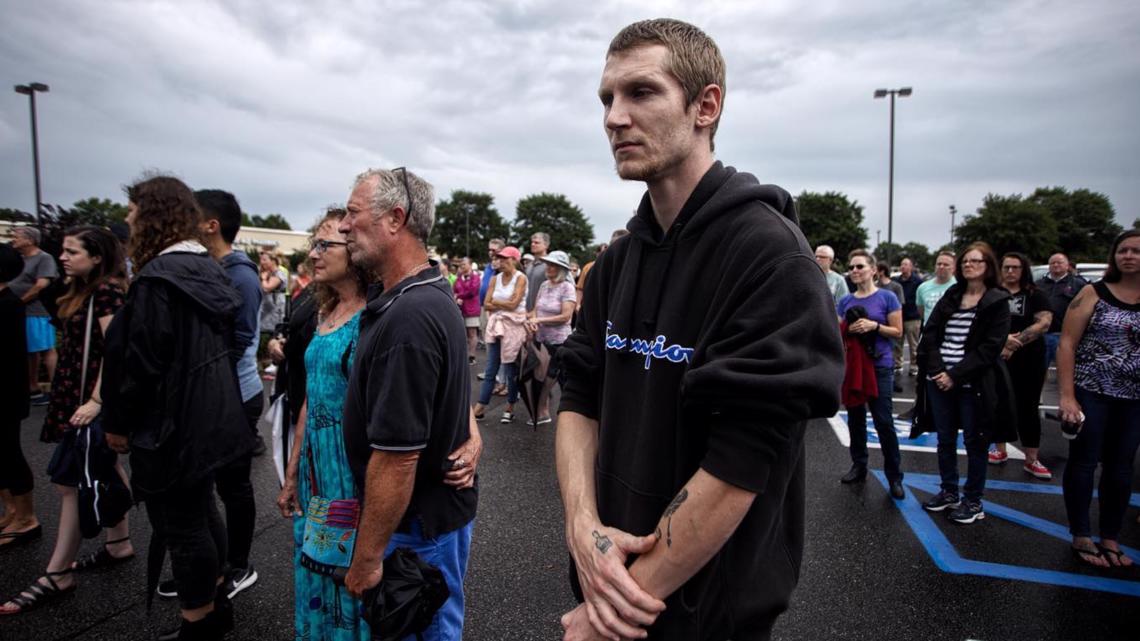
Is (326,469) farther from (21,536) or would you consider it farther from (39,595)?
(21,536)

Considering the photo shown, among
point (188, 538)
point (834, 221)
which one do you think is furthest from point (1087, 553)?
point (834, 221)

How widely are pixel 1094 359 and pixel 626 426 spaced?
4039mm

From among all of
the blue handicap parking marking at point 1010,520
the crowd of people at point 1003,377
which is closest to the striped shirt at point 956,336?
the crowd of people at point 1003,377

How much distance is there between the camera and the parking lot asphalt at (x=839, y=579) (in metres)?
2.94

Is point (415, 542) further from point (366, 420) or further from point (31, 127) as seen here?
point (31, 127)

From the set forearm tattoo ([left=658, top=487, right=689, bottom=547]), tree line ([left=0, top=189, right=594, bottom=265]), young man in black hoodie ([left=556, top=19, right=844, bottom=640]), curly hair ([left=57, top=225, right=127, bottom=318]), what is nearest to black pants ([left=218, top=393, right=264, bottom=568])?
curly hair ([left=57, top=225, right=127, bottom=318])

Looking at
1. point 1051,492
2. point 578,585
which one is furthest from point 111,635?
point 1051,492

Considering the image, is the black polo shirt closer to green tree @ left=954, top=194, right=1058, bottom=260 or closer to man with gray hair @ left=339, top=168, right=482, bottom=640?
man with gray hair @ left=339, top=168, right=482, bottom=640

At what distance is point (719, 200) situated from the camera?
1.19 meters

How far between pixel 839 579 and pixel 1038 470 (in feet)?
10.8

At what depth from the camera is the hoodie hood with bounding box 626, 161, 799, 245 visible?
1183 millimetres

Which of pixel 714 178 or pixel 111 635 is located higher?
pixel 714 178

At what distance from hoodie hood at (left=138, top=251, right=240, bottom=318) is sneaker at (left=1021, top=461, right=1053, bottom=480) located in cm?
651

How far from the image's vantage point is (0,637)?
2848 millimetres
